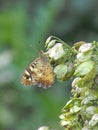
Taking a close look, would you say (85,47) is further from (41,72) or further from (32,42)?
(32,42)

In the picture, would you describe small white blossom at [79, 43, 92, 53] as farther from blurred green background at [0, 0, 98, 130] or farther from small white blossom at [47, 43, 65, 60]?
blurred green background at [0, 0, 98, 130]

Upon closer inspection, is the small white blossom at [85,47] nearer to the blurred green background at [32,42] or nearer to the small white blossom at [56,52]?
the small white blossom at [56,52]

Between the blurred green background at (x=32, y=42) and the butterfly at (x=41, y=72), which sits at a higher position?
the blurred green background at (x=32, y=42)

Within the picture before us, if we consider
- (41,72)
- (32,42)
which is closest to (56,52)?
(41,72)

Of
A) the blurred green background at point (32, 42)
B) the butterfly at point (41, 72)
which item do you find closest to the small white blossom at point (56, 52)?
the butterfly at point (41, 72)

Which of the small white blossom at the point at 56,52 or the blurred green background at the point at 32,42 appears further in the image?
the blurred green background at the point at 32,42

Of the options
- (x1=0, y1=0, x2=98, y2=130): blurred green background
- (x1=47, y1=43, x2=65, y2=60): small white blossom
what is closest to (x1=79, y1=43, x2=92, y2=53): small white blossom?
(x1=47, y1=43, x2=65, y2=60): small white blossom

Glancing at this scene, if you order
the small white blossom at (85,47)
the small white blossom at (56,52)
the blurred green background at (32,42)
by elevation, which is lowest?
the small white blossom at (85,47)
